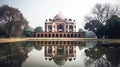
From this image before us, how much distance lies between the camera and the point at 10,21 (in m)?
40.5

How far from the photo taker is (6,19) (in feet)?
132

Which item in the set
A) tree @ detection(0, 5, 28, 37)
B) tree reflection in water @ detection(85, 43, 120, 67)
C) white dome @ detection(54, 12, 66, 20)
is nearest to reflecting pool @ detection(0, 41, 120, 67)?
tree reflection in water @ detection(85, 43, 120, 67)

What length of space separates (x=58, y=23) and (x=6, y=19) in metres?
28.1

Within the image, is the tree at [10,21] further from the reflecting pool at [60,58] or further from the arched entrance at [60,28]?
the arched entrance at [60,28]

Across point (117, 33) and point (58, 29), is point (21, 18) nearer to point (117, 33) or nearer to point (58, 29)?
point (117, 33)

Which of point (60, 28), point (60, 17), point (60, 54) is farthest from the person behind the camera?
point (60, 28)

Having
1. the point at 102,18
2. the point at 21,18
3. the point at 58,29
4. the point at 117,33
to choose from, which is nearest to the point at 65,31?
the point at 58,29

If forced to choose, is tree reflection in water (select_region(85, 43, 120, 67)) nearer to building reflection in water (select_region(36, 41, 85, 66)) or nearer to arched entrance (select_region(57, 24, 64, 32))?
building reflection in water (select_region(36, 41, 85, 66))

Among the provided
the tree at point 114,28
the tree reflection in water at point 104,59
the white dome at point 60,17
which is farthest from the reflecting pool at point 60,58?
the white dome at point 60,17

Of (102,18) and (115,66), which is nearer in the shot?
(115,66)

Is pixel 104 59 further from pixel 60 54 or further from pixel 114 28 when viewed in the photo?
pixel 114 28

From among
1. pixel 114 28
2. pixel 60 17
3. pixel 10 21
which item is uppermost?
pixel 60 17

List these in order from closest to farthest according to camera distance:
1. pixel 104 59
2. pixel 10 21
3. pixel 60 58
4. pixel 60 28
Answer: pixel 104 59 → pixel 60 58 → pixel 10 21 → pixel 60 28

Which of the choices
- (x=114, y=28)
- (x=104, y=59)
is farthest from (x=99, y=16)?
(x=104, y=59)
